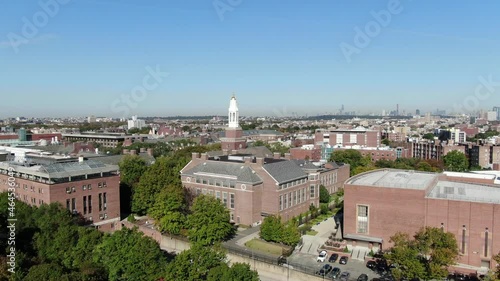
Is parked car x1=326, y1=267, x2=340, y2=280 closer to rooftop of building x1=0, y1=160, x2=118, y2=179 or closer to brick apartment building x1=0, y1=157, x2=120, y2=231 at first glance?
brick apartment building x1=0, y1=157, x2=120, y2=231


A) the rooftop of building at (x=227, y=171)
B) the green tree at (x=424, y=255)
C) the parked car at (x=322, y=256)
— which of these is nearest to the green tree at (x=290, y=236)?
the parked car at (x=322, y=256)

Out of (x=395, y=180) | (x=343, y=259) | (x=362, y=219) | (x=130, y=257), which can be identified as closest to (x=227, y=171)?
(x=362, y=219)

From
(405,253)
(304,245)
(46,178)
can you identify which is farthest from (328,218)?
(46,178)

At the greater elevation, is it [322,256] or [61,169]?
[61,169]

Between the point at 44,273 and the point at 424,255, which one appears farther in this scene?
the point at 424,255

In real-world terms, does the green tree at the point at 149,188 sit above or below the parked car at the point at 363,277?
above

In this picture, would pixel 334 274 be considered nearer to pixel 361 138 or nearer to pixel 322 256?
pixel 322 256

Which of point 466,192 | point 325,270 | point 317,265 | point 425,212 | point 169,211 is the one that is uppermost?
point 466,192

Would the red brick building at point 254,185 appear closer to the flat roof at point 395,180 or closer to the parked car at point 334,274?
the flat roof at point 395,180
